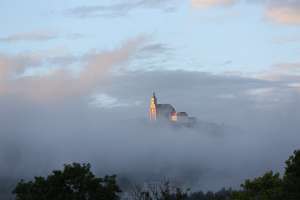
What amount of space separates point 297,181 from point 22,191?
2792 centimetres

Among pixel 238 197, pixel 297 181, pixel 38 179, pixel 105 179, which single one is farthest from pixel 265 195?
pixel 38 179

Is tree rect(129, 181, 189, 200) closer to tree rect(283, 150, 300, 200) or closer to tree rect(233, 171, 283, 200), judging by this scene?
tree rect(233, 171, 283, 200)

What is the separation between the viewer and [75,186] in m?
73.4

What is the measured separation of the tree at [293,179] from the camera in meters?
69.1

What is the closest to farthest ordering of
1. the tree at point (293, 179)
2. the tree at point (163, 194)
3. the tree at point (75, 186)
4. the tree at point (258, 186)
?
the tree at point (293, 179), the tree at point (75, 186), the tree at point (163, 194), the tree at point (258, 186)

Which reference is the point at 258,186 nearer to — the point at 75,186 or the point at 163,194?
the point at 163,194

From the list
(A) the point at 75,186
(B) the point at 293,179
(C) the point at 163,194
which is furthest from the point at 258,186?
(A) the point at 75,186

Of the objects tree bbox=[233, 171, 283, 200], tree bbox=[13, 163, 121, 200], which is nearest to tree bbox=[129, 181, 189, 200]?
tree bbox=[233, 171, 283, 200]

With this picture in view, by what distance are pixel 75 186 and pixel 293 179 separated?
21.4 metres

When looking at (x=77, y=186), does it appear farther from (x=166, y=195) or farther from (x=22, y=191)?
(x=166, y=195)

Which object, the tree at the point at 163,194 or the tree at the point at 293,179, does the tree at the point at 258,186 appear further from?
the tree at the point at 293,179

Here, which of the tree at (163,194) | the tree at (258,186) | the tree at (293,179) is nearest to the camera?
the tree at (293,179)

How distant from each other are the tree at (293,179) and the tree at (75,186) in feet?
55.5

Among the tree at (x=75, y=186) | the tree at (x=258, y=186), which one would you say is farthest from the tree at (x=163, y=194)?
the tree at (x=75, y=186)
